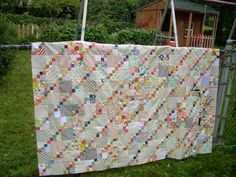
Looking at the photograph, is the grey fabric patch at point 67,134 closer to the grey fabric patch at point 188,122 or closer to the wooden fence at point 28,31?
Result: the grey fabric patch at point 188,122

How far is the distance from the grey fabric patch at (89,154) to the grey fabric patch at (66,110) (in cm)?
50

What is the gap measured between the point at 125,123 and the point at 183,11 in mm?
14513

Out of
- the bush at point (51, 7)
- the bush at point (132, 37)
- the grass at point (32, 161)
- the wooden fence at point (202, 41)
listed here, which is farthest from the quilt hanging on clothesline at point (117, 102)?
the bush at point (51, 7)

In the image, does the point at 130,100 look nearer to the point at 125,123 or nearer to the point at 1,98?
the point at 125,123

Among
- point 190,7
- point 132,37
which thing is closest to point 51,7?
point 132,37

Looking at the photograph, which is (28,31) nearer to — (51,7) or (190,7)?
(51,7)

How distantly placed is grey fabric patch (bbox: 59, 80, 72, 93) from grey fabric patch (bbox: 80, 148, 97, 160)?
0.74m

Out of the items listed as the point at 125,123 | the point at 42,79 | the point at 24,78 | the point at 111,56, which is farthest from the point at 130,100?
the point at 24,78

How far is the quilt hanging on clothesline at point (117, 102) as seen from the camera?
8.46 feet

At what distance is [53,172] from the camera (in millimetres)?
2781

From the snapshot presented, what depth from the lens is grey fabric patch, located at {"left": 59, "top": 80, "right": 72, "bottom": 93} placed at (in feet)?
8.49

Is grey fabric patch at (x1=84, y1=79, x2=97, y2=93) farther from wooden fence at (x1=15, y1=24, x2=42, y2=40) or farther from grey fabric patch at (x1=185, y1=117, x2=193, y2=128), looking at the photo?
wooden fence at (x1=15, y1=24, x2=42, y2=40)

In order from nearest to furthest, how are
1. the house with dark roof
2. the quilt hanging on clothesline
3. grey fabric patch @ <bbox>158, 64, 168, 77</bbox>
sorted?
the quilt hanging on clothesline, grey fabric patch @ <bbox>158, 64, 168, 77</bbox>, the house with dark roof

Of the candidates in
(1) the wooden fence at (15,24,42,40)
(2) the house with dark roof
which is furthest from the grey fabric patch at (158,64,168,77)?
(2) the house with dark roof
